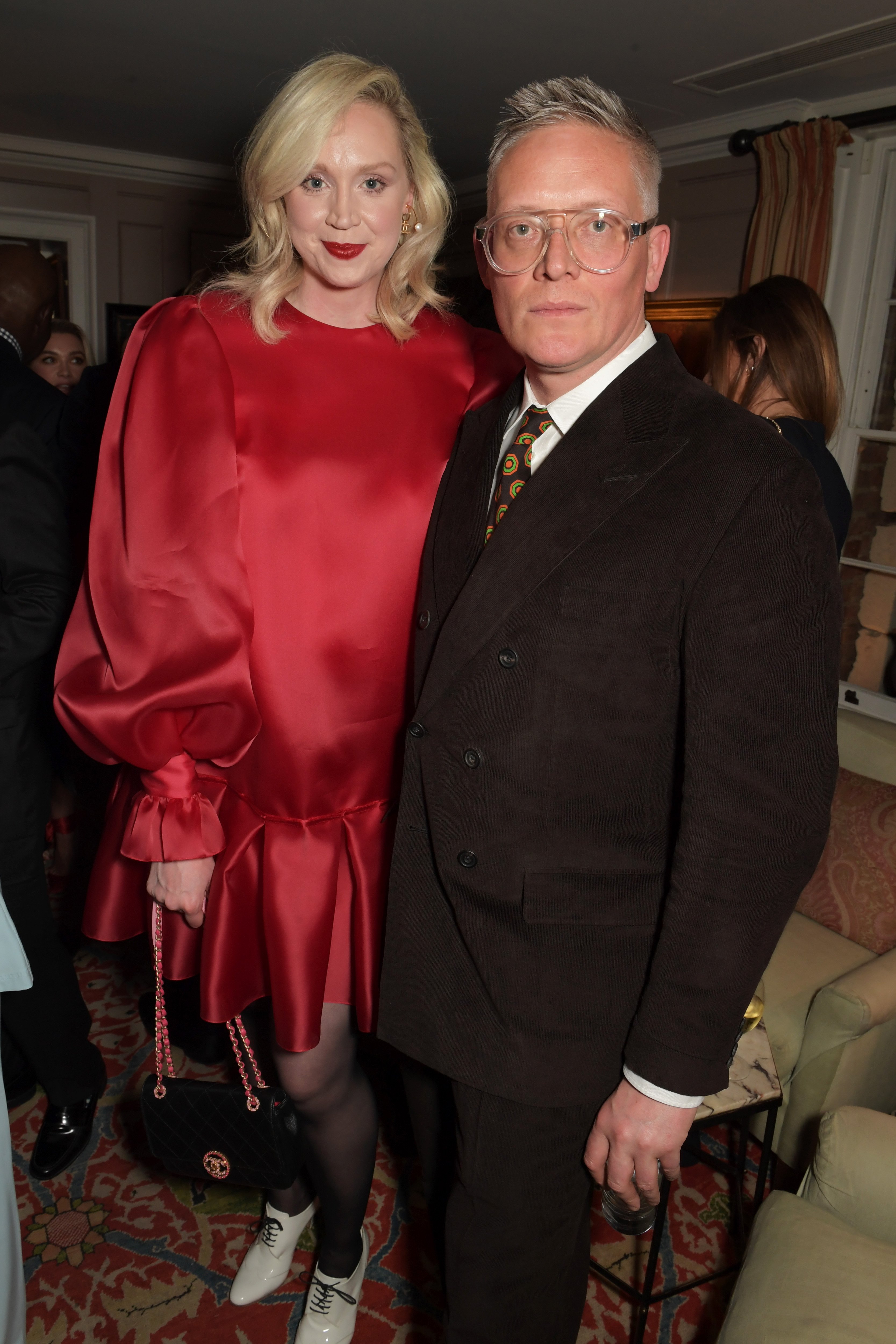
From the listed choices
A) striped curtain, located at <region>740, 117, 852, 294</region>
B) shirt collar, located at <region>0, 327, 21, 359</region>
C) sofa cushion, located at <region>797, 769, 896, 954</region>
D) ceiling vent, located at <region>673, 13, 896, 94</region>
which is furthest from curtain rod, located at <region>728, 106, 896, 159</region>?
shirt collar, located at <region>0, 327, 21, 359</region>

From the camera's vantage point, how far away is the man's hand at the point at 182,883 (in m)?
1.58

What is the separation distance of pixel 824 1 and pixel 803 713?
307 cm

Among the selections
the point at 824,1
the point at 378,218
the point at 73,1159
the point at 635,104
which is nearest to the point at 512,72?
the point at 635,104

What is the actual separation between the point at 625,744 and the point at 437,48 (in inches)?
145

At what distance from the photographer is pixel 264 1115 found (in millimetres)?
1597

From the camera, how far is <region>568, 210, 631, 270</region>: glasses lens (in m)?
1.14

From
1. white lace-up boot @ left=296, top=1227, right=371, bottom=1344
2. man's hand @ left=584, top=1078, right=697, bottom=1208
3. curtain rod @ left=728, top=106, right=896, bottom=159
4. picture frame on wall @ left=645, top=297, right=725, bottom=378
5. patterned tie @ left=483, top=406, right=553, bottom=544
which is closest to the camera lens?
man's hand @ left=584, top=1078, right=697, bottom=1208

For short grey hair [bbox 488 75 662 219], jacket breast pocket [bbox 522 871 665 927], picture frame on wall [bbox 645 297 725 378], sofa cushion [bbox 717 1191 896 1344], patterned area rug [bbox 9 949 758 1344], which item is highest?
picture frame on wall [bbox 645 297 725 378]

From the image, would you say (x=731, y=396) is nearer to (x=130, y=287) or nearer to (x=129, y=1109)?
(x=129, y=1109)

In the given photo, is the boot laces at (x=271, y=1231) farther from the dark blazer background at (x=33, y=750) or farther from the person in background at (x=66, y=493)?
the person in background at (x=66, y=493)

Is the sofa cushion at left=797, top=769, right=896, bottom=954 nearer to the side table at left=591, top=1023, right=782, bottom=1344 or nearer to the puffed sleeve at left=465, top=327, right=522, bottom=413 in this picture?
the side table at left=591, top=1023, right=782, bottom=1344

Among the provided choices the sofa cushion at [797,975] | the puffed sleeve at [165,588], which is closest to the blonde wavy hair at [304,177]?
the puffed sleeve at [165,588]

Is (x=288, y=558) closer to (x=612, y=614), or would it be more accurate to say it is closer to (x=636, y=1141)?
(x=612, y=614)

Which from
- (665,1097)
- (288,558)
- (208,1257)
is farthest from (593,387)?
(208,1257)
